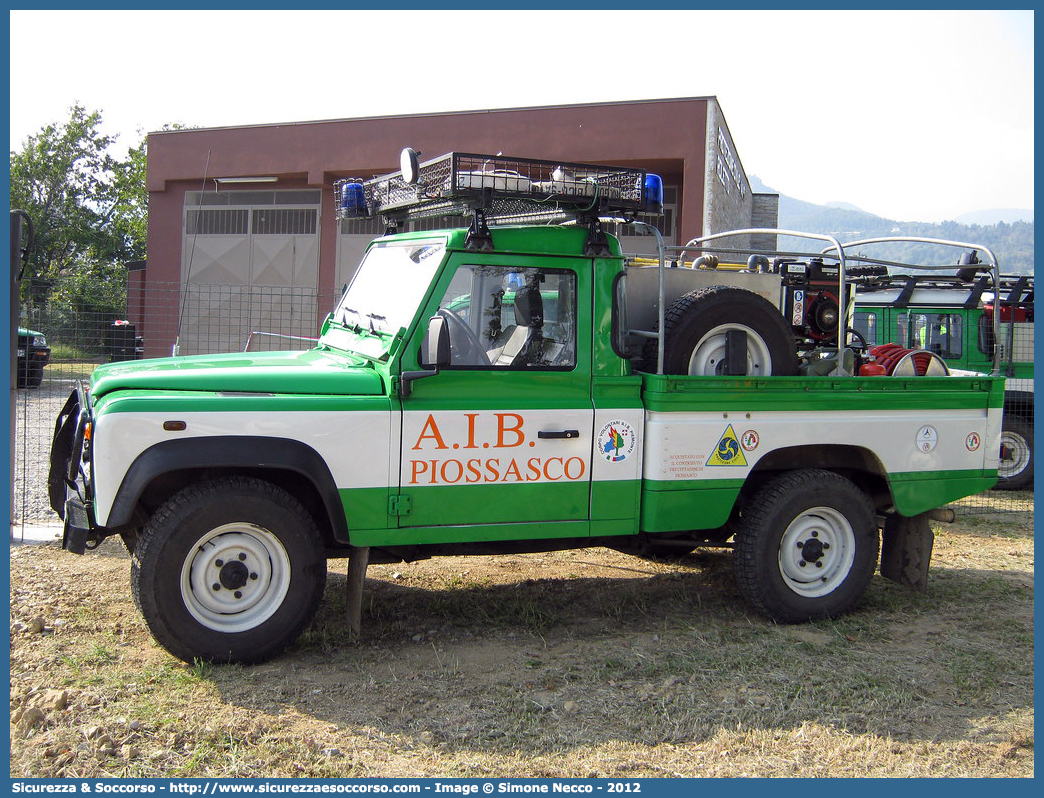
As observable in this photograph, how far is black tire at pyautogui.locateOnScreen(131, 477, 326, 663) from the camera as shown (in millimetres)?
4418

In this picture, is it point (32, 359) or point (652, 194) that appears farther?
point (32, 359)

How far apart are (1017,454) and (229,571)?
948 centimetres

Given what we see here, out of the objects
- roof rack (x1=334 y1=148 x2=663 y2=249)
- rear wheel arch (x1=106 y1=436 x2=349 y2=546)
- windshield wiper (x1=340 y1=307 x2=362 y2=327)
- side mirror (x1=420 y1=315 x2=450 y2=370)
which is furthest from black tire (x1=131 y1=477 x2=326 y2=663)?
roof rack (x1=334 y1=148 x2=663 y2=249)

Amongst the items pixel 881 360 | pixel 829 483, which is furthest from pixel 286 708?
pixel 881 360

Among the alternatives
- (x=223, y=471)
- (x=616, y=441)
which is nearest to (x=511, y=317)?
(x=616, y=441)

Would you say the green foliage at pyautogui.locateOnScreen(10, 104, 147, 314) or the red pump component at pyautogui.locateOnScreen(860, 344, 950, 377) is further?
the green foliage at pyautogui.locateOnScreen(10, 104, 147, 314)

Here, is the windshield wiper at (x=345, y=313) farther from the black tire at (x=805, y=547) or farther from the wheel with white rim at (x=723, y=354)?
the black tire at (x=805, y=547)

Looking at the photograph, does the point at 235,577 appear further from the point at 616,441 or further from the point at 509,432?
the point at 616,441

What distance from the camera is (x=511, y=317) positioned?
5008mm

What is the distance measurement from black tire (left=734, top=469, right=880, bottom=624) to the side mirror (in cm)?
221

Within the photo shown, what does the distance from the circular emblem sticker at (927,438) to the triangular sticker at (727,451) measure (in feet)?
4.26

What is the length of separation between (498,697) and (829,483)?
8.17 ft

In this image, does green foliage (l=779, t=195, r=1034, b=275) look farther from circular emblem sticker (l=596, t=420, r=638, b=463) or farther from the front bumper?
the front bumper

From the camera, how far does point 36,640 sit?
16.2 feet
